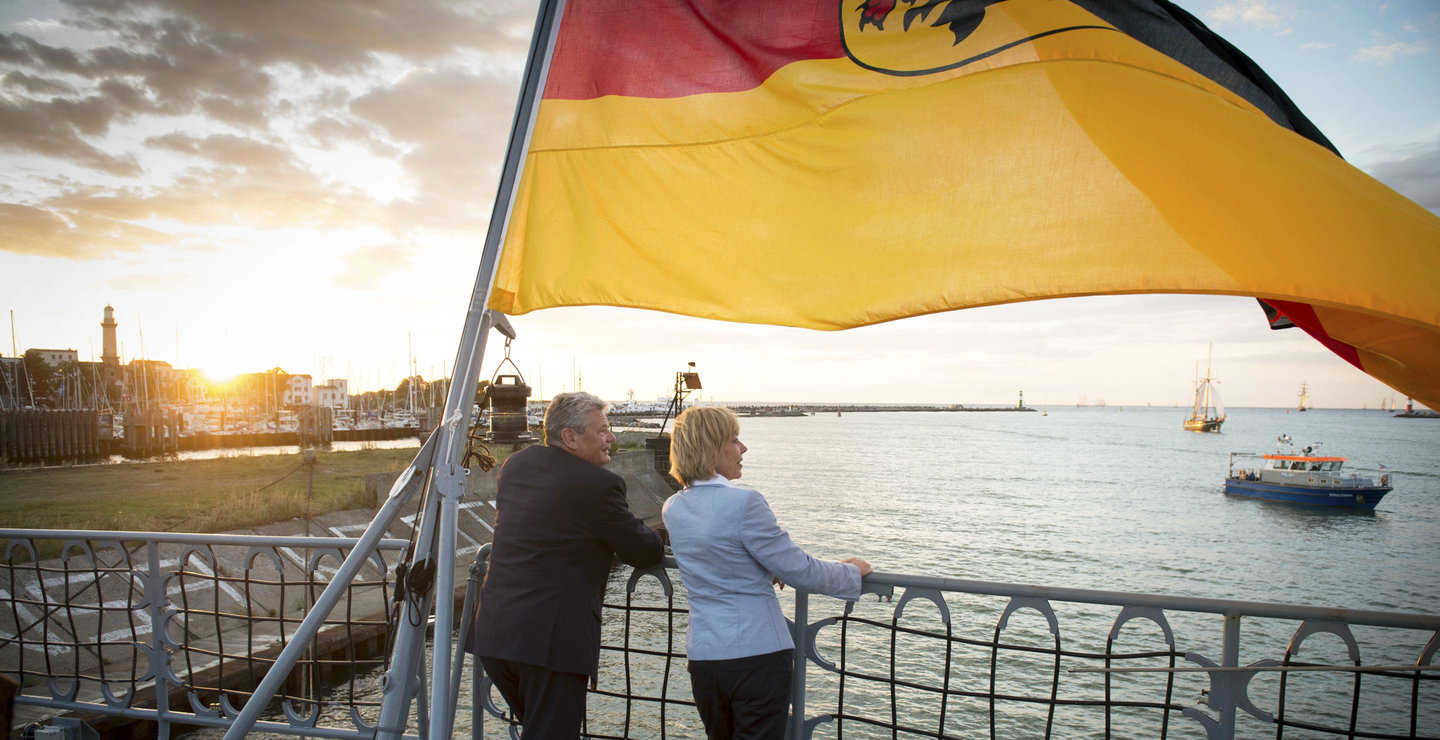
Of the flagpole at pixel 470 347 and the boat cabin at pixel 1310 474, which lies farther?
the boat cabin at pixel 1310 474

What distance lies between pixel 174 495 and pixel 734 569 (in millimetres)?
21777

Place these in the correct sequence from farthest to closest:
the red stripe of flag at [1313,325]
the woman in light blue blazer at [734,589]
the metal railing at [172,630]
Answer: the metal railing at [172,630], the woman in light blue blazer at [734,589], the red stripe of flag at [1313,325]

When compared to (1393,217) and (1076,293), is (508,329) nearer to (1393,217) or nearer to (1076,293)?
(1076,293)

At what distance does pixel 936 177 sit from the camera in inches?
95.3

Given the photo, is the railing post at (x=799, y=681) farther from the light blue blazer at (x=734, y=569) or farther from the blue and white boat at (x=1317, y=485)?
the blue and white boat at (x=1317, y=485)

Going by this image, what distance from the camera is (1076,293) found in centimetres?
216

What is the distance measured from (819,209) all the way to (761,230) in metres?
0.23

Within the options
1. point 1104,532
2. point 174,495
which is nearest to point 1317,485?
point 1104,532

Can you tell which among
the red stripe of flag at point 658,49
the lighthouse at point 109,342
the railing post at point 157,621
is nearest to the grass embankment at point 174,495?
the railing post at point 157,621

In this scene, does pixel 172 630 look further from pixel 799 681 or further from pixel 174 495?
pixel 799 681

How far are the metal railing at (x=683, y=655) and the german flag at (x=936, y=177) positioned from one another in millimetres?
1283

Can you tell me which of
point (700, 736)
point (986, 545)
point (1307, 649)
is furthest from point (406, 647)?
point (986, 545)

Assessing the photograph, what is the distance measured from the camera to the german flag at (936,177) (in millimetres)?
2066

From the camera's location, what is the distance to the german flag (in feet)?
6.78
